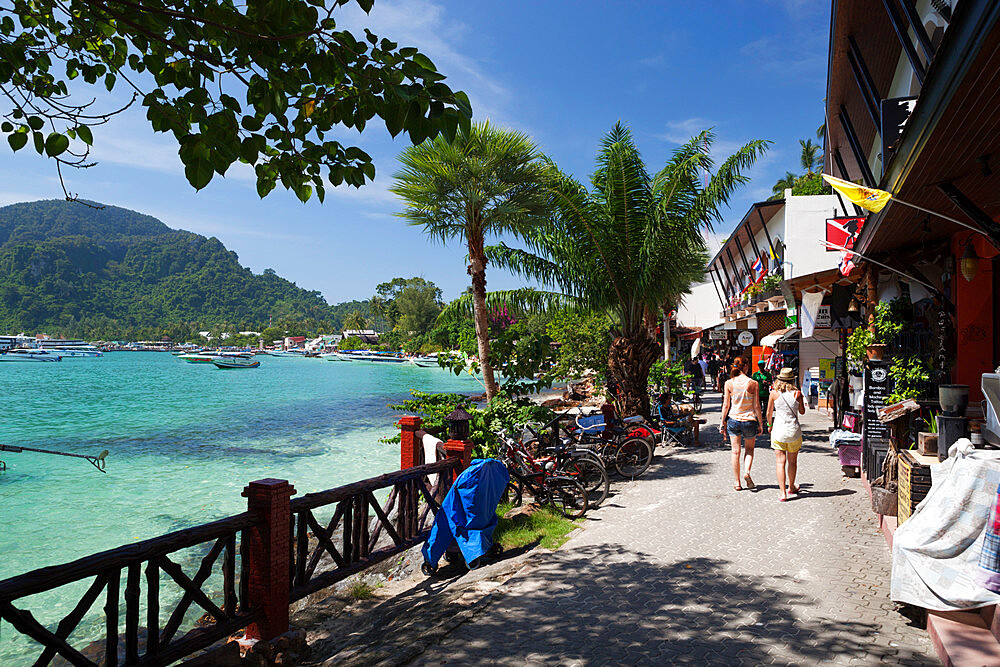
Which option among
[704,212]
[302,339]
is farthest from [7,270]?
[704,212]

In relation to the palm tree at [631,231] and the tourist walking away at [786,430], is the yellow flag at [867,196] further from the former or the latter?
the palm tree at [631,231]

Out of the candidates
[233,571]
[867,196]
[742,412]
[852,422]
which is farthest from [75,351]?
[867,196]

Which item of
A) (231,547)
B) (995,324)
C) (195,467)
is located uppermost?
(995,324)

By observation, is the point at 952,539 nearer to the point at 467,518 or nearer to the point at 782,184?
the point at 467,518

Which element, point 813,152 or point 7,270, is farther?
point 7,270

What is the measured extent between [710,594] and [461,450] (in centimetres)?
346

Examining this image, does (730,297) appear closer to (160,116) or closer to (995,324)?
(995,324)

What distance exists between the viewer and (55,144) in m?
3.98

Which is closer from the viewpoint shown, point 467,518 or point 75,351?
point 467,518

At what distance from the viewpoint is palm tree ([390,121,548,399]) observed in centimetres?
1119

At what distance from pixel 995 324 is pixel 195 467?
2156 cm

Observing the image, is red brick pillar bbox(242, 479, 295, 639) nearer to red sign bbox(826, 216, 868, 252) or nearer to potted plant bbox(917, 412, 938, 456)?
potted plant bbox(917, 412, 938, 456)

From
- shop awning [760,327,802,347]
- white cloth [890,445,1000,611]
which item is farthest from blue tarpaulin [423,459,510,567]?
shop awning [760,327,802,347]

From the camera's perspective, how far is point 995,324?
22.9ft
